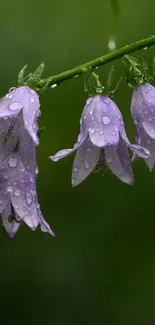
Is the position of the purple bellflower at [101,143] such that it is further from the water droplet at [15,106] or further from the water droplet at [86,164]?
the water droplet at [15,106]

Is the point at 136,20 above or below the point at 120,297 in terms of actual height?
above

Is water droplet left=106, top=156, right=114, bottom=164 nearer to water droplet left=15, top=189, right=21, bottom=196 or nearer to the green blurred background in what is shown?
water droplet left=15, top=189, right=21, bottom=196

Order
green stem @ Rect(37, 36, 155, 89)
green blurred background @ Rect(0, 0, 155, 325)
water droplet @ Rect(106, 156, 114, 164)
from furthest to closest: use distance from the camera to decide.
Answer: green blurred background @ Rect(0, 0, 155, 325) < water droplet @ Rect(106, 156, 114, 164) < green stem @ Rect(37, 36, 155, 89)

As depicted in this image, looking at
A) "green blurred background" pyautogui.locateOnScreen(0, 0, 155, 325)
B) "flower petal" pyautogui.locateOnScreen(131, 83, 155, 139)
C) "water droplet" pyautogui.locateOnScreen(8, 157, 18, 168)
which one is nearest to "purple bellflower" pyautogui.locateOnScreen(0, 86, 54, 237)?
"water droplet" pyautogui.locateOnScreen(8, 157, 18, 168)

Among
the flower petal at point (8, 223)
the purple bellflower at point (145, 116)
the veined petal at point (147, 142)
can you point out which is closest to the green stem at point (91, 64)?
the purple bellflower at point (145, 116)

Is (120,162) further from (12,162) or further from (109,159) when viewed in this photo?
(12,162)

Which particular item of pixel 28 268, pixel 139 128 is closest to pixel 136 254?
pixel 28 268

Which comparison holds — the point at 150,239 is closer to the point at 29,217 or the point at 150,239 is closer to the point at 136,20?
the point at 136,20
